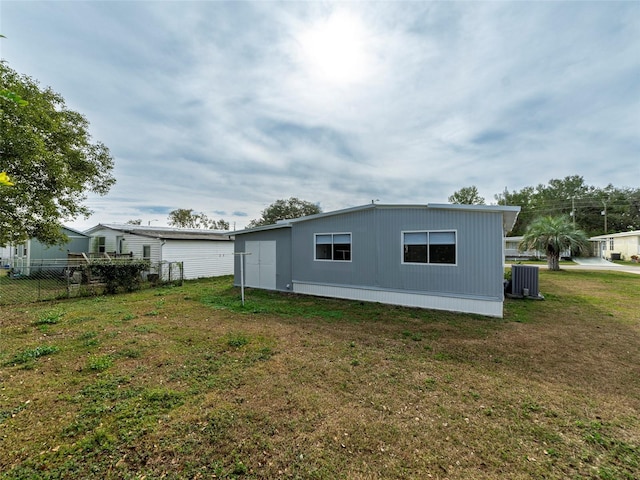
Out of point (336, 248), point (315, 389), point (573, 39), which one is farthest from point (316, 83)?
point (315, 389)

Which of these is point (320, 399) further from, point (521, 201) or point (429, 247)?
point (521, 201)

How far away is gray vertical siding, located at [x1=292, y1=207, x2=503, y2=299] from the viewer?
7082mm

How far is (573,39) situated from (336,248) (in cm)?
931

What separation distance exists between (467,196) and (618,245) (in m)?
20.2

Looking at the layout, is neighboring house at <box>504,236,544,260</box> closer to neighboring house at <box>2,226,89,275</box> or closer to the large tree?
the large tree

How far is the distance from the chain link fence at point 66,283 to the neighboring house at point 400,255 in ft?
20.7

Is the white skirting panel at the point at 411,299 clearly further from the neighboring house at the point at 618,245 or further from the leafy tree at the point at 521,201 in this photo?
the leafy tree at the point at 521,201

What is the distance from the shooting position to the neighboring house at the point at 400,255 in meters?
7.12

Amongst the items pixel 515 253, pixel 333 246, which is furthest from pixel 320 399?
pixel 515 253

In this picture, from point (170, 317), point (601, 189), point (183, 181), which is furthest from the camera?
point (601, 189)

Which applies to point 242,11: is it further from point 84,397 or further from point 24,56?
point 84,397

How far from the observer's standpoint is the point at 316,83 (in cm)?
925

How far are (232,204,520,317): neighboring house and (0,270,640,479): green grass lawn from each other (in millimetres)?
1311

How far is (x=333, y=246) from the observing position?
965cm
